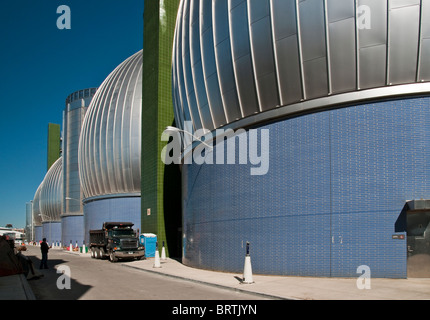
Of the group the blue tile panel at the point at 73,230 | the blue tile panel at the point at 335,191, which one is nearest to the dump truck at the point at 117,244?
the blue tile panel at the point at 335,191

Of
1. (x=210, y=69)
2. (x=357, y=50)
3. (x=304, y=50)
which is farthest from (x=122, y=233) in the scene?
(x=357, y=50)

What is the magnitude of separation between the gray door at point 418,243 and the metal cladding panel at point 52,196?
2502 inches

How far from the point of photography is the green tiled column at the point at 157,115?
31.5 metres

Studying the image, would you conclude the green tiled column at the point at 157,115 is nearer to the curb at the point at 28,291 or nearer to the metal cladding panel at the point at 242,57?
the curb at the point at 28,291

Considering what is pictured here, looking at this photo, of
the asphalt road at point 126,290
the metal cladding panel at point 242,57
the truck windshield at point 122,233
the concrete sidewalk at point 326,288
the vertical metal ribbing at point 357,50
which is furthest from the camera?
the truck windshield at point 122,233

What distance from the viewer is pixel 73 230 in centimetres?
Answer: 5784

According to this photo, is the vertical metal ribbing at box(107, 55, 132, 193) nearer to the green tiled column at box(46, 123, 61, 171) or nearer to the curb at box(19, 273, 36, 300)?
the curb at box(19, 273, 36, 300)

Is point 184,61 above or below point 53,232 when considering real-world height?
above

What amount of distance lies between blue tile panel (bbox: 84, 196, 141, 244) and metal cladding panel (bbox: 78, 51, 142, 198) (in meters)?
0.96

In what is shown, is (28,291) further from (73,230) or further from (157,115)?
(73,230)

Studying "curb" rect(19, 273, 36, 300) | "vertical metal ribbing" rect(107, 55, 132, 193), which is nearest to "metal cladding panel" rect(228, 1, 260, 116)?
"curb" rect(19, 273, 36, 300)

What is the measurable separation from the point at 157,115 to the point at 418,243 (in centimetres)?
2243
